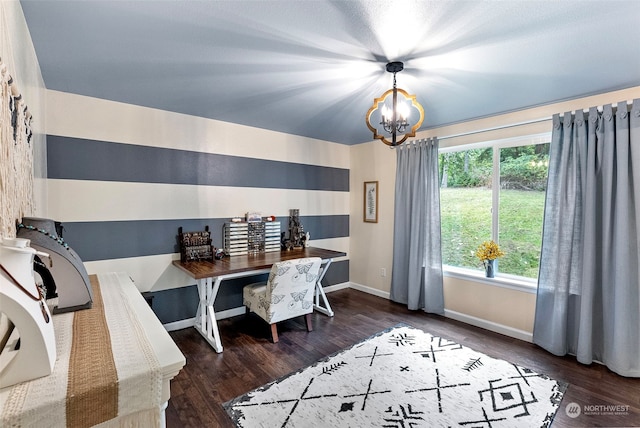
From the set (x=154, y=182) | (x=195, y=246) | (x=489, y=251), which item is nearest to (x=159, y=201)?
(x=154, y=182)

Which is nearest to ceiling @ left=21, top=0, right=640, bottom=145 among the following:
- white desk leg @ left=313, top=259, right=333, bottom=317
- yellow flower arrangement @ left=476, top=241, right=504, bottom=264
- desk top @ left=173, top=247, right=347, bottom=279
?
yellow flower arrangement @ left=476, top=241, right=504, bottom=264

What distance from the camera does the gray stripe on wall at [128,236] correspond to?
262 centimetres

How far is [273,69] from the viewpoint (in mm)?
2141

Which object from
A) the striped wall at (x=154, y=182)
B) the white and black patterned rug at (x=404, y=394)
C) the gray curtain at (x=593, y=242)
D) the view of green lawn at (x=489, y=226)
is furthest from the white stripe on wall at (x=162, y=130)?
the gray curtain at (x=593, y=242)

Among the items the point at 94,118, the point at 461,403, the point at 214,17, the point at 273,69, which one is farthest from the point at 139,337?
the point at 94,118

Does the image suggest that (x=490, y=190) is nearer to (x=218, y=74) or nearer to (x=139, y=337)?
(x=218, y=74)

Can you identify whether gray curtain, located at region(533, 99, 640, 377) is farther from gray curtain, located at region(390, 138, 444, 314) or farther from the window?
gray curtain, located at region(390, 138, 444, 314)

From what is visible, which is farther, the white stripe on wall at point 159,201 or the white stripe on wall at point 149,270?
the white stripe on wall at point 149,270

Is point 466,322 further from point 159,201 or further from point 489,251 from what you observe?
point 159,201

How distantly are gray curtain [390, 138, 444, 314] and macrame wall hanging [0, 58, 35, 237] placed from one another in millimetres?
3519

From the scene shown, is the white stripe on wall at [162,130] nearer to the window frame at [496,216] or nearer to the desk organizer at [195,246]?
the desk organizer at [195,246]

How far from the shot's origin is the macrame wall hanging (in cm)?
105

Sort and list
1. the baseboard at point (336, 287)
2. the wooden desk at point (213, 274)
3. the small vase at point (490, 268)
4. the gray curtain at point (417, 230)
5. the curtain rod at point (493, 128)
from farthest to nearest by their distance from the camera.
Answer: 1. the baseboard at point (336, 287)
2. the gray curtain at point (417, 230)
3. the small vase at point (490, 268)
4. the curtain rod at point (493, 128)
5. the wooden desk at point (213, 274)

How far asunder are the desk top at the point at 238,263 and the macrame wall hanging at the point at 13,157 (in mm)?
1284
